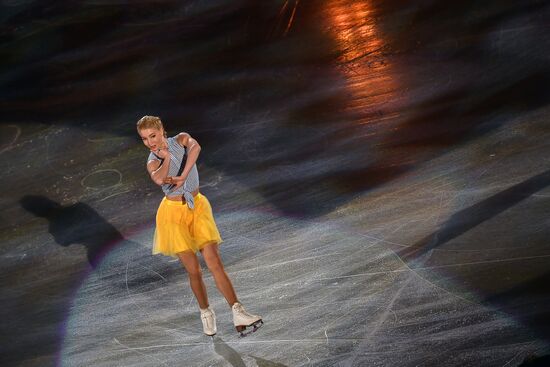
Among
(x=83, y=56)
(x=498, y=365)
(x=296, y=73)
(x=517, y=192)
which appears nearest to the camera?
(x=498, y=365)

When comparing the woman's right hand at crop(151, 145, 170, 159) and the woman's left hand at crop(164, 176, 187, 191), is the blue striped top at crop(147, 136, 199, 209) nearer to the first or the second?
the woman's right hand at crop(151, 145, 170, 159)

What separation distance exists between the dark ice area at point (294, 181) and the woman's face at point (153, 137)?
175 centimetres

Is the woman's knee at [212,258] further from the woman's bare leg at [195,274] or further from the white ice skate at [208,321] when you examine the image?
the white ice skate at [208,321]

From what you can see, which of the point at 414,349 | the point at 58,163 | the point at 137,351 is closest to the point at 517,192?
the point at 414,349

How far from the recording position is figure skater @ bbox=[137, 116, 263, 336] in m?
7.07

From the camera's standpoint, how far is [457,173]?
9.32 meters

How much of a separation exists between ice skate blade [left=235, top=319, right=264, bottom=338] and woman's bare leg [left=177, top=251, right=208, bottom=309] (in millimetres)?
398

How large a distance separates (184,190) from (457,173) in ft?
11.3

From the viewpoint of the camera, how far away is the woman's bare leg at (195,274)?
289 inches

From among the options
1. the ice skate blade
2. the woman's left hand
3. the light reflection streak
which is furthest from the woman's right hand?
the light reflection streak

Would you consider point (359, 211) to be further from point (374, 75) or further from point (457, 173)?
point (374, 75)

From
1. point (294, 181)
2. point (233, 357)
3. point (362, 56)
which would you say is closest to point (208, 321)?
point (233, 357)

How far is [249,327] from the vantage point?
296 inches

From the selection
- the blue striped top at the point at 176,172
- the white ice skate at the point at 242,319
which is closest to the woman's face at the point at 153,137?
the blue striped top at the point at 176,172
